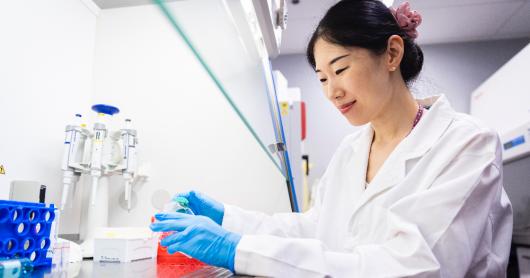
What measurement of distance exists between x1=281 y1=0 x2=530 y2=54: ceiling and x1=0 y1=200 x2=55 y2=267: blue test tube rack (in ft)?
7.23

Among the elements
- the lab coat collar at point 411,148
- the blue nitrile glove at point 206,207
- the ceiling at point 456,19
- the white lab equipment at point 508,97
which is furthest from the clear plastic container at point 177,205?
the white lab equipment at point 508,97

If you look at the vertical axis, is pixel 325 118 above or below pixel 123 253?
above

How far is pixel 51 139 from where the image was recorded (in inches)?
62.4

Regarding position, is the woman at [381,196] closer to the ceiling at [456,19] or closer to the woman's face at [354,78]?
the woman's face at [354,78]

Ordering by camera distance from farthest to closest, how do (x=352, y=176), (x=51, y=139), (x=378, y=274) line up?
(x=51, y=139)
(x=352, y=176)
(x=378, y=274)

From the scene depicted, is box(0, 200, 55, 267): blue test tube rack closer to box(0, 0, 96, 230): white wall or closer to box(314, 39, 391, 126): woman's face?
box(0, 0, 96, 230): white wall

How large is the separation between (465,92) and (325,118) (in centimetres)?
130

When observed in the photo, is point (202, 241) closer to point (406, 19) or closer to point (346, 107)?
point (346, 107)

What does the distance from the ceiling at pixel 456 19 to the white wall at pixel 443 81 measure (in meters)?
0.09

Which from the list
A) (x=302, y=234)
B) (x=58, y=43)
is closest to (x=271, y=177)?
(x=302, y=234)

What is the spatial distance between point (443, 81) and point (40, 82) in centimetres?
322

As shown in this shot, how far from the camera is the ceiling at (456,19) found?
9.05 feet

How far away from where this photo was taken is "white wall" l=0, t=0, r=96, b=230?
53.2 inches

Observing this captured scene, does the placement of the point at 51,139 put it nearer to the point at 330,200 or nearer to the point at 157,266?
Result: the point at 157,266
